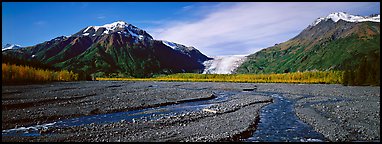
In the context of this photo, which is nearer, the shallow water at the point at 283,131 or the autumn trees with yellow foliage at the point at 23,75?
the shallow water at the point at 283,131

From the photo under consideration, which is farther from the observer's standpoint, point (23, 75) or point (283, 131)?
point (23, 75)

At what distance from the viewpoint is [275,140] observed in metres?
15.2

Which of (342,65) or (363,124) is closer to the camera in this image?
(363,124)

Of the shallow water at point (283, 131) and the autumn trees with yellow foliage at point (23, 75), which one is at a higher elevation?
the autumn trees with yellow foliage at point (23, 75)

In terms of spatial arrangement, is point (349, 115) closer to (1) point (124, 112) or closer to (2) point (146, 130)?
(2) point (146, 130)

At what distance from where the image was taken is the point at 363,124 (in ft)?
62.9

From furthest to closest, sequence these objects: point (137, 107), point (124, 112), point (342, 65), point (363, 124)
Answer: point (342, 65) < point (137, 107) < point (124, 112) < point (363, 124)

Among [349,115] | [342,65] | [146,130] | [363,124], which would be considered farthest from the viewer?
[342,65]

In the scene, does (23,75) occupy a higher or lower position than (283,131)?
higher

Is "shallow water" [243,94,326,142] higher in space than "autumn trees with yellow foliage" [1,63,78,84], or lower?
lower

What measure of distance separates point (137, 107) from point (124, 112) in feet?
9.70

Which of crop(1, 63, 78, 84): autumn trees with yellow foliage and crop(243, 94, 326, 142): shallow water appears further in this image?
crop(1, 63, 78, 84): autumn trees with yellow foliage

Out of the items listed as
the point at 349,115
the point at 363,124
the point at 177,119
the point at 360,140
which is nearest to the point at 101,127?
the point at 177,119

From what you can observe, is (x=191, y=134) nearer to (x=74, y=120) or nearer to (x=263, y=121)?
(x=263, y=121)
